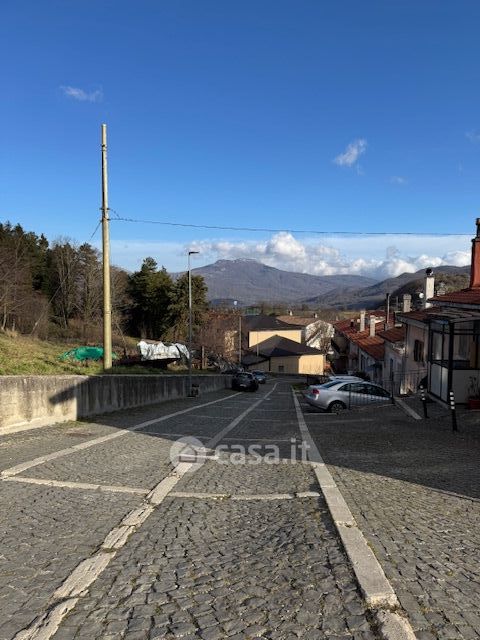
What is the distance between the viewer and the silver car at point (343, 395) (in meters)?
18.8

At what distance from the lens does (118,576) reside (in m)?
3.77

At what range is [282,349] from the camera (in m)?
78.4

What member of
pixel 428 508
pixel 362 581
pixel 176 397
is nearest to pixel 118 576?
pixel 362 581

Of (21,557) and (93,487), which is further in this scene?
(93,487)

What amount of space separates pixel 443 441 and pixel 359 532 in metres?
6.60

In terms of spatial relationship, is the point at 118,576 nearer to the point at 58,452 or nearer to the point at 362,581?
the point at 362,581

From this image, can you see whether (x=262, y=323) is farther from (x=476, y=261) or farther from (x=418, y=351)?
(x=476, y=261)

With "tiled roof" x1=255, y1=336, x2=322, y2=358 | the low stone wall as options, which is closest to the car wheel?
the low stone wall

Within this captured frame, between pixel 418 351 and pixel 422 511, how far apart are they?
20434 mm

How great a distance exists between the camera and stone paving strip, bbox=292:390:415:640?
9.95ft

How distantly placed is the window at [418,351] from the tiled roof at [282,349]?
5156 cm

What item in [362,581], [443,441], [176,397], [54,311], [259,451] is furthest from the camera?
[54,311]

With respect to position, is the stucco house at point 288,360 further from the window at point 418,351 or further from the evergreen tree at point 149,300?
the window at point 418,351

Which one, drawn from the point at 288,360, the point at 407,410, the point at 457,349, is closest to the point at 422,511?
the point at 407,410
